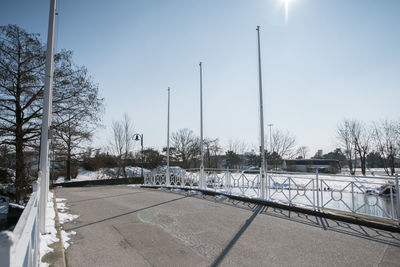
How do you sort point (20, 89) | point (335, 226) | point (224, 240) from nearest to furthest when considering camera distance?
1. point (224, 240)
2. point (335, 226)
3. point (20, 89)

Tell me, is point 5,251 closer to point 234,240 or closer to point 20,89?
point 234,240

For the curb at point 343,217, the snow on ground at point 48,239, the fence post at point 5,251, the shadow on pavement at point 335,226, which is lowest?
the shadow on pavement at point 335,226

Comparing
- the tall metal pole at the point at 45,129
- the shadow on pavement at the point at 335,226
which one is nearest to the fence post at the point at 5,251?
the tall metal pole at the point at 45,129

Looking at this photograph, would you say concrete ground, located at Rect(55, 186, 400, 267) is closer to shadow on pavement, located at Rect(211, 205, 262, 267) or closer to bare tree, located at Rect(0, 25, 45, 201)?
shadow on pavement, located at Rect(211, 205, 262, 267)

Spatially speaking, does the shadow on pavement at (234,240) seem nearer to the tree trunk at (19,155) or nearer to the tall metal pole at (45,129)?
the tall metal pole at (45,129)

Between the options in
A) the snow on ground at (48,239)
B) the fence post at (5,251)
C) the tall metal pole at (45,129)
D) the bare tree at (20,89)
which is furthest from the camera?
the bare tree at (20,89)

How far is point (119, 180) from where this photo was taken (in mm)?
29406

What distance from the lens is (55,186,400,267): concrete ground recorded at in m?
3.99

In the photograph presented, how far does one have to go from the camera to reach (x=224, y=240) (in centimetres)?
489

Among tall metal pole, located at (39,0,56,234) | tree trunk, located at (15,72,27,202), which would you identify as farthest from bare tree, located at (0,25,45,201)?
tall metal pole, located at (39,0,56,234)

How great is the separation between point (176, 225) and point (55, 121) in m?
14.6

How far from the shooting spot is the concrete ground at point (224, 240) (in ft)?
13.1

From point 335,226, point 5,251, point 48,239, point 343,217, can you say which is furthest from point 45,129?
point 343,217

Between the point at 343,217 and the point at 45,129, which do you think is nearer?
the point at 45,129
